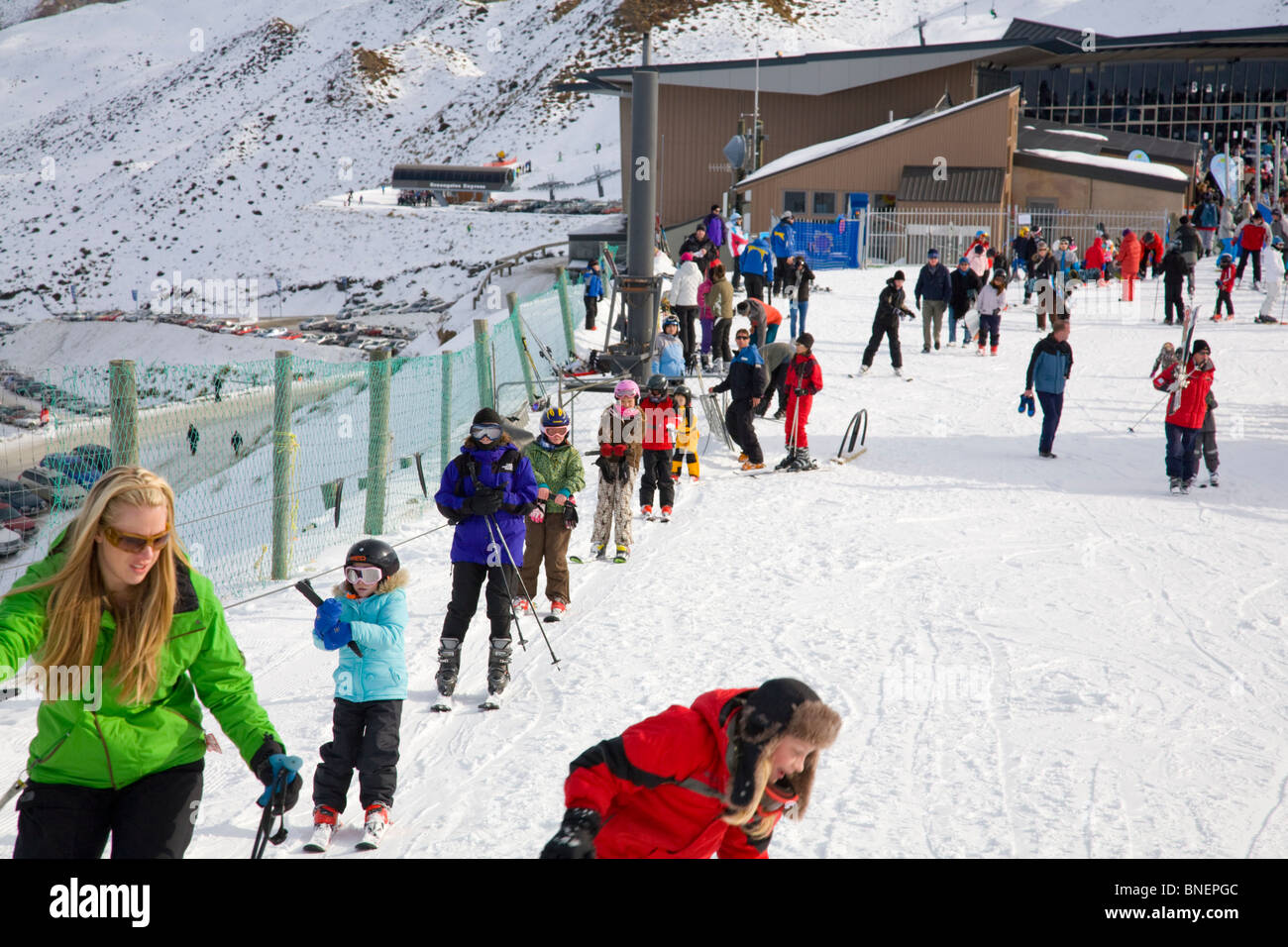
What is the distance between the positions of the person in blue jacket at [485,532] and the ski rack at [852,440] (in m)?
7.67

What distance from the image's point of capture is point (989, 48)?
128 ft

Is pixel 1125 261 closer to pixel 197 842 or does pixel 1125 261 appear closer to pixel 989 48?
pixel 989 48

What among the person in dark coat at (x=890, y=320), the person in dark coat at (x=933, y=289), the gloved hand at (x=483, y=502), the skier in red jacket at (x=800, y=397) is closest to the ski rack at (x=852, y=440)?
the skier in red jacket at (x=800, y=397)

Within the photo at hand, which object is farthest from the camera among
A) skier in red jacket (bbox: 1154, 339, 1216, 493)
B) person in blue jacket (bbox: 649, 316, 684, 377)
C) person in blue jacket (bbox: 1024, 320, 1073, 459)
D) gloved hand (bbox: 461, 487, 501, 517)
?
person in blue jacket (bbox: 649, 316, 684, 377)

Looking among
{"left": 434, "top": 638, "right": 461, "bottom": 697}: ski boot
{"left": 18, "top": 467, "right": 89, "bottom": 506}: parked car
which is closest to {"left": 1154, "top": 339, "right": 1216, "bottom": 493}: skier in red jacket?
{"left": 434, "top": 638, "right": 461, "bottom": 697}: ski boot

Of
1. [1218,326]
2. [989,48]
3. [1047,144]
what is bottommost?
[1218,326]

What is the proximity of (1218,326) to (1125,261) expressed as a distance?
14.2 ft

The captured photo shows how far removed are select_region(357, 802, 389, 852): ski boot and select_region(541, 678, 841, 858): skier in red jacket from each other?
216 centimetres

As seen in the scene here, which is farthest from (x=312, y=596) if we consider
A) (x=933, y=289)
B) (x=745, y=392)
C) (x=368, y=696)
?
(x=933, y=289)

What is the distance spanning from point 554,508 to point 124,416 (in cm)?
293

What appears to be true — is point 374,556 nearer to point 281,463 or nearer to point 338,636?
point 338,636

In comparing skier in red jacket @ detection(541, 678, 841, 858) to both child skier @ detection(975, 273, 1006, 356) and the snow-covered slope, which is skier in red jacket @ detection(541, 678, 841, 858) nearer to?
the snow-covered slope

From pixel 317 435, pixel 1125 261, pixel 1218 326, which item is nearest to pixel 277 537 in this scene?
pixel 317 435

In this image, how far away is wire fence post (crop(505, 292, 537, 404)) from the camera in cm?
1507
